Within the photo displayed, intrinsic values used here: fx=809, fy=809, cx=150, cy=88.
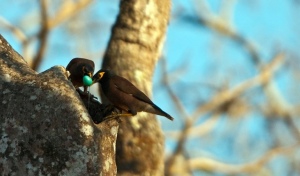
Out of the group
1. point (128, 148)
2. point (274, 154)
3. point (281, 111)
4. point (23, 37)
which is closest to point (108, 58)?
point (128, 148)

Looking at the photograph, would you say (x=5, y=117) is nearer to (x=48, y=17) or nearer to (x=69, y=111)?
(x=69, y=111)

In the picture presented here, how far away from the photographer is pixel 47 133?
368 cm

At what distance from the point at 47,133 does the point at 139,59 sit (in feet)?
11.6

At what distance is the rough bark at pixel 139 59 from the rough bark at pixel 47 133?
2.91 metres

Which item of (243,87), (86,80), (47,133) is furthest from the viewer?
(243,87)

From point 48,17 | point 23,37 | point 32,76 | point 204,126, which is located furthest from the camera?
point 204,126

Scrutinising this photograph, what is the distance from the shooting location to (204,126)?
14.8 m

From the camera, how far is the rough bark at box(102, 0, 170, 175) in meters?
6.85

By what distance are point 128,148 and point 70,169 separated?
128 inches

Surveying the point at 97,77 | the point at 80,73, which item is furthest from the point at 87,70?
the point at 97,77

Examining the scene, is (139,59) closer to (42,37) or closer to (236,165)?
(42,37)

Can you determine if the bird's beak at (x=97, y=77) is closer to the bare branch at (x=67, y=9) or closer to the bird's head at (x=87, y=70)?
the bird's head at (x=87, y=70)

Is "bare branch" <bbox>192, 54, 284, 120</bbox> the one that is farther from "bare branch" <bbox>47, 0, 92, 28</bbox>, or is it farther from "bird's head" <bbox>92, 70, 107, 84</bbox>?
"bird's head" <bbox>92, 70, 107, 84</bbox>

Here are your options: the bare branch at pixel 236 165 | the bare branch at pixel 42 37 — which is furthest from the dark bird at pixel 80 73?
the bare branch at pixel 236 165
